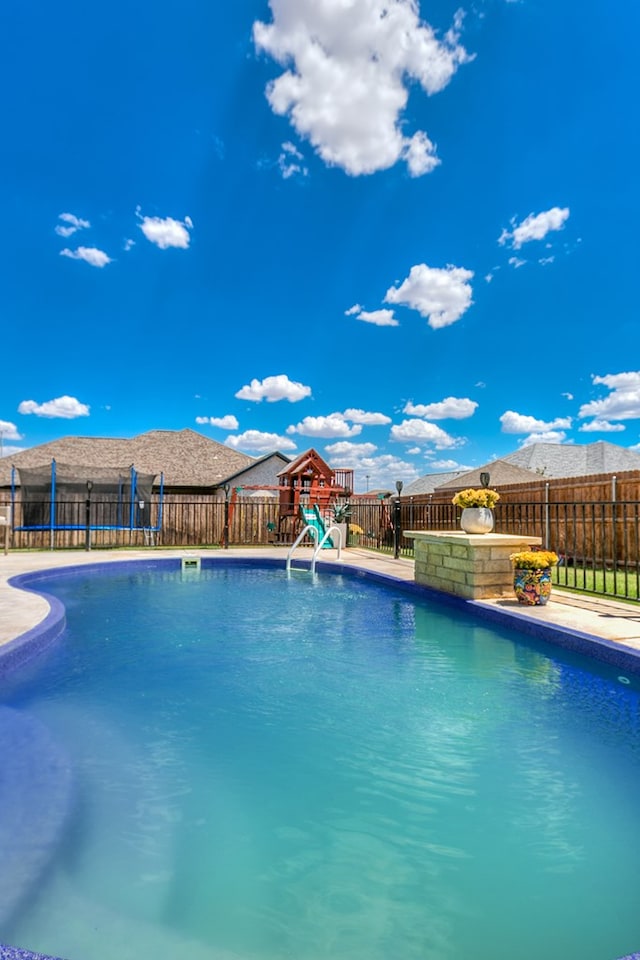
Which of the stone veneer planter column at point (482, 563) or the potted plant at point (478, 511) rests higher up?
the potted plant at point (478, 511)

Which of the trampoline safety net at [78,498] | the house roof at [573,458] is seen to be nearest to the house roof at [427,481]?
the house roof at [573,458]

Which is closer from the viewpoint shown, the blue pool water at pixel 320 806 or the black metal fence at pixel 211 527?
the blue pool water at pixel 320 806

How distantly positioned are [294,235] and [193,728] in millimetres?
16934

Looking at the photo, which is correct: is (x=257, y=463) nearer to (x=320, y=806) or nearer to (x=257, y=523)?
(x=257, y=523)

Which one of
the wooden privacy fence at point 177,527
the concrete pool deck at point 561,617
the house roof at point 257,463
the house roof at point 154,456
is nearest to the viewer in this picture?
the concrete pool deck at point 561,617

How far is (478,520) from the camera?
7.00m

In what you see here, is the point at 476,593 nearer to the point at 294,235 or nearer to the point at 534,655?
the point at 534,655

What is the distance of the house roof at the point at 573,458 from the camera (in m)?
23.8

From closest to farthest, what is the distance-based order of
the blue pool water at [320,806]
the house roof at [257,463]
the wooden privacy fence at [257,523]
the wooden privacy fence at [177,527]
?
the blue pool water at [320,806]
the wooden privacy fence at [257,523]
the wooden privacy fence at [177,527]
the house roof at [257,463]

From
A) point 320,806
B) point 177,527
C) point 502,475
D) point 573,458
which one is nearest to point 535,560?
point 320,806

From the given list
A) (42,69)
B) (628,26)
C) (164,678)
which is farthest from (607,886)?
(42,69)

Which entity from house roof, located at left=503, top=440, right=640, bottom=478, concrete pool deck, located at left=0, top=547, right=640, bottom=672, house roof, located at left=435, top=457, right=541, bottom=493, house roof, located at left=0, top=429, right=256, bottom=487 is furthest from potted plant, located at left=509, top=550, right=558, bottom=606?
house roof, located at left=0, top=429, right=256, bottom=487

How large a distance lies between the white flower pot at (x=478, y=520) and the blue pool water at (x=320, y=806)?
220 centimetres

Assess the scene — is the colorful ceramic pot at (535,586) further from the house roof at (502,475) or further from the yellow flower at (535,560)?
the house roof at (502,475)
